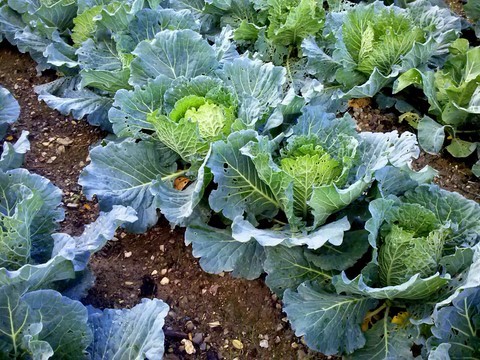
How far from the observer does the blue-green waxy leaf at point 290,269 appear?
9.63ft

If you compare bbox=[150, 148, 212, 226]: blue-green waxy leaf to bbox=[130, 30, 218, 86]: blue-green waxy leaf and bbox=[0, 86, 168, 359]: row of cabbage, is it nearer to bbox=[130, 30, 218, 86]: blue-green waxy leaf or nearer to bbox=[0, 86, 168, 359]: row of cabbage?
bbox=[0, 86, 168, 359]: row of cabbage

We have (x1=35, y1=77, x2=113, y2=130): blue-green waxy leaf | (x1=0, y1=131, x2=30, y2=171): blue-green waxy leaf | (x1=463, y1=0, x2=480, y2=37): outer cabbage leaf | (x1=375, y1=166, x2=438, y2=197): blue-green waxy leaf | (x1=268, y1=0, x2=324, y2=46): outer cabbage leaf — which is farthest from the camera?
(x1=463, y1=0, x2=480, y2=37): outer cabbage leaf

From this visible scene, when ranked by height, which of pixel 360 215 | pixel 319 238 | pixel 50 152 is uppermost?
pixel 319 238

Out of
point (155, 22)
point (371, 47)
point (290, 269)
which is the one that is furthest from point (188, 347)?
point (371, 47)

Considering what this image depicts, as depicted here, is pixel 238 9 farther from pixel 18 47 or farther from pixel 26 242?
pixel 26 242

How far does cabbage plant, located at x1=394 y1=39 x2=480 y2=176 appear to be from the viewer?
3910 millimetres

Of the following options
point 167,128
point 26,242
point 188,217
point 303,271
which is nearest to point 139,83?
point 167,128

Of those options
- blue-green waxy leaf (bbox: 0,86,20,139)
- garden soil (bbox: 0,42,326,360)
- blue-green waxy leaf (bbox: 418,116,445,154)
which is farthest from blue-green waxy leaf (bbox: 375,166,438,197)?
blue-green waxy leaf (bbox: 0,86,20,139)

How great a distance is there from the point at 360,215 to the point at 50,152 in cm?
237

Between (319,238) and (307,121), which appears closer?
(319,238)

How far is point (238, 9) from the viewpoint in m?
4.70

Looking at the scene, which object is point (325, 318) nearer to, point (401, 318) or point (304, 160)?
point (401, 318)

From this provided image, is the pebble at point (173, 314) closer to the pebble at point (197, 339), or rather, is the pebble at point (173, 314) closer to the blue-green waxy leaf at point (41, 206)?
the pebble at point (197, 339)

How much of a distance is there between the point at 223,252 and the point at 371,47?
2011mm
